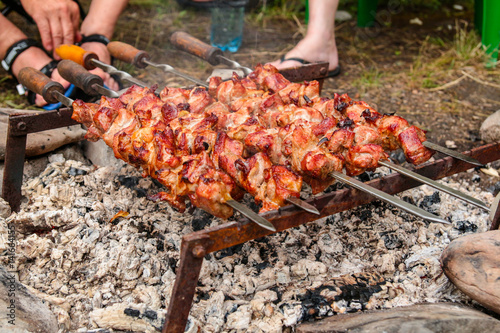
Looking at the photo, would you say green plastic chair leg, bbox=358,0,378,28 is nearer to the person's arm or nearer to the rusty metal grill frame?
the person's arm

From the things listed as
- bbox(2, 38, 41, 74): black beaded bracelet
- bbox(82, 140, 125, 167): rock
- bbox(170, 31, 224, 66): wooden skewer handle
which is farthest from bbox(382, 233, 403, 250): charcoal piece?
bbox(2, 38, 41, 74): black beaded bracelet

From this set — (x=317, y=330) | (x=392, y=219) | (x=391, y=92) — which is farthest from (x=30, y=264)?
(x=391, y=92)

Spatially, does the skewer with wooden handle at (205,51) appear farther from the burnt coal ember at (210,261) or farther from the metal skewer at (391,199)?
the metal skewer at (391,199)

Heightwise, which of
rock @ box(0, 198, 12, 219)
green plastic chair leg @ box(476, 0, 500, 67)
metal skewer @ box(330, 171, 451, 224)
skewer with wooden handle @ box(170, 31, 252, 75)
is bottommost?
rock @ box(0, 198, 12, 219)

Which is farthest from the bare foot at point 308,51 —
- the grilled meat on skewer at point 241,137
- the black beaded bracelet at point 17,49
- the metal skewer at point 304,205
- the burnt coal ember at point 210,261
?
the metal skewer at point 304,205

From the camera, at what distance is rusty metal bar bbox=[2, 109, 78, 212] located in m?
2.61

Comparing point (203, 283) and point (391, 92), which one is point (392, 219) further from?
point (391, 92)

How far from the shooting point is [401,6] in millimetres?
8328

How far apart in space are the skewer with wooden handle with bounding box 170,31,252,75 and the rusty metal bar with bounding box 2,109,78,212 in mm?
1181

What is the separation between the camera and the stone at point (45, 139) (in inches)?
124

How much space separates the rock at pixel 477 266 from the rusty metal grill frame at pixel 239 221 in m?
0.40

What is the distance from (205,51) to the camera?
3.36 m

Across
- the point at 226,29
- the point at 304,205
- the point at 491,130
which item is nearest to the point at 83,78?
the point at 304,205

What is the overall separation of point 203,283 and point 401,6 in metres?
7.81
